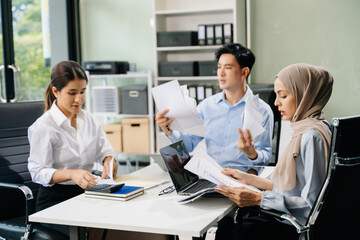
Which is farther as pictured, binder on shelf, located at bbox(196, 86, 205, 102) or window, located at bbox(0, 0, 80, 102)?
binder on shelf, located at bbox(196, 86, 205, 102)

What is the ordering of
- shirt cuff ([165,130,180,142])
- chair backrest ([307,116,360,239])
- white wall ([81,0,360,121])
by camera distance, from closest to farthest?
chair backrest ([307,116,360,239]), shirt cuff ([165,130,180,142]), white wall ([81,0,360,121])

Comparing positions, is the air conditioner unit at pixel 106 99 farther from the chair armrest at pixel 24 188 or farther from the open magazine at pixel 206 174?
the open magazine at pixel 206 174

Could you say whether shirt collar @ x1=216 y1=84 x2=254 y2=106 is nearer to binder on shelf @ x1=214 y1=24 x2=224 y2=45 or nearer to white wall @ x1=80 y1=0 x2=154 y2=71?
binder on shelf @ x1=214 y1=24 x2=224 y2=45

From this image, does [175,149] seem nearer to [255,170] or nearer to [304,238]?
[255,170]

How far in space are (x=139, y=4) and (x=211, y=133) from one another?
269 centimetres

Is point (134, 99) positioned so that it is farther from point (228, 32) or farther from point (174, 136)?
point (174, 136)

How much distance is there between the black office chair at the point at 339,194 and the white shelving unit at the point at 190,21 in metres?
2.98

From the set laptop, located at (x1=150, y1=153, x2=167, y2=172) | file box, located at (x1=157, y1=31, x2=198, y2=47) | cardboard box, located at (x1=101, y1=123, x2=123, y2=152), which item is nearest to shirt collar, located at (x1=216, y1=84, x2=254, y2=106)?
laptop, located at (x1=150, y1=153, x2=167, y2=172)

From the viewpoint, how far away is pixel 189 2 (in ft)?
15.9

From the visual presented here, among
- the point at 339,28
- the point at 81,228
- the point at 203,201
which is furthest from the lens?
the point at 339,28

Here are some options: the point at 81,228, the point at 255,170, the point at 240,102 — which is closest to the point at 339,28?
the point at 240,102

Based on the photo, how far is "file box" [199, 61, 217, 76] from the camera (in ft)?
14.8

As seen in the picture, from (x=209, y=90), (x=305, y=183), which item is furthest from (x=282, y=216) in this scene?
(x=209, y=90)

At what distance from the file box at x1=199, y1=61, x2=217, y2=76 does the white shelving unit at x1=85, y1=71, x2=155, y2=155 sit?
537 millimetres
